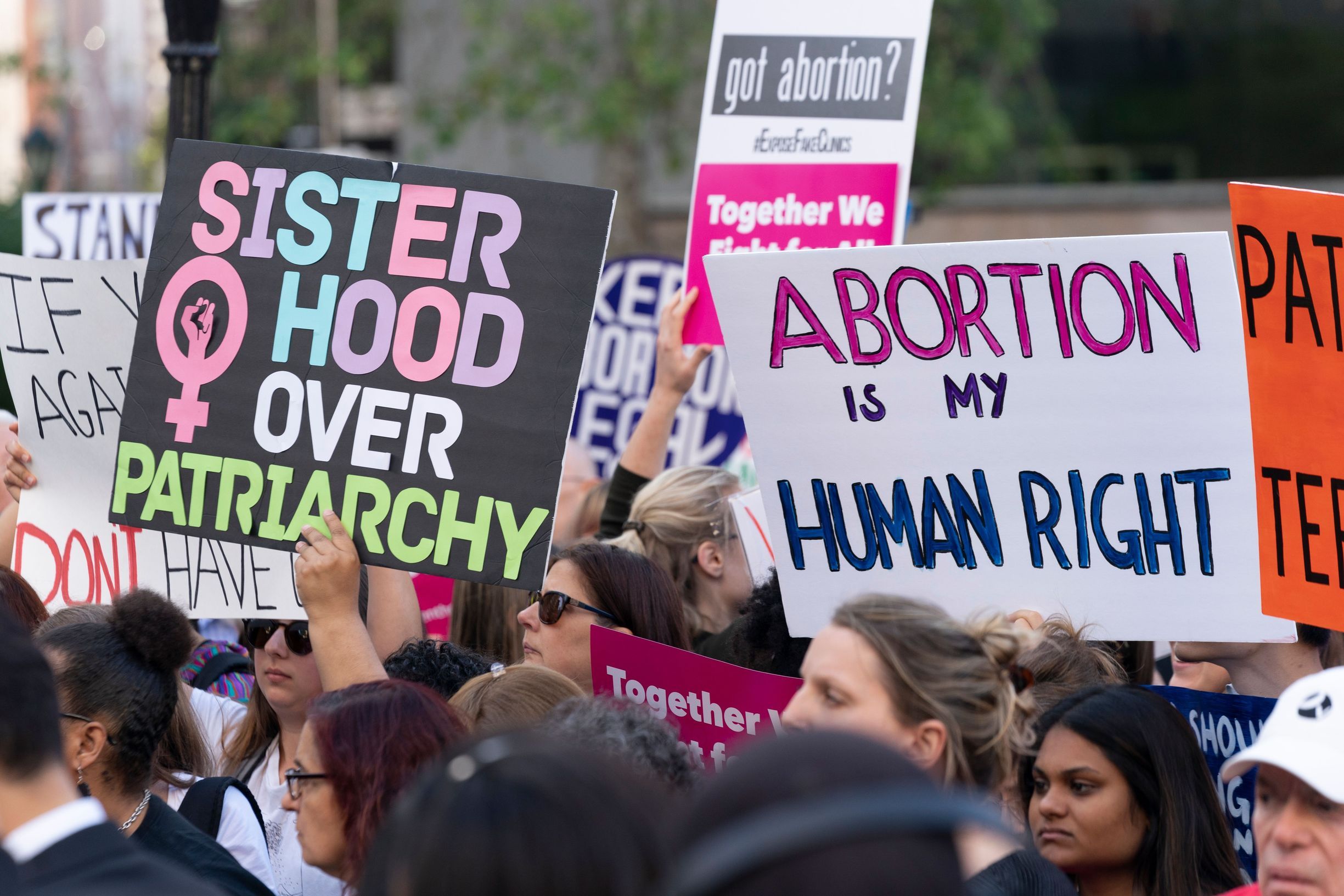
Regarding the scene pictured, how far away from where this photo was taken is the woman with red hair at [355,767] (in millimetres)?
2783

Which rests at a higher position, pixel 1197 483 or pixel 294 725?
pixel 1197 483

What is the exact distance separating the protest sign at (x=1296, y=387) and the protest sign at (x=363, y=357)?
4.73 feet

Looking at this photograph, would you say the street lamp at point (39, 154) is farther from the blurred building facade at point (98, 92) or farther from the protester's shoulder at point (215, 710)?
the protester's shoulder at point (215, 710)

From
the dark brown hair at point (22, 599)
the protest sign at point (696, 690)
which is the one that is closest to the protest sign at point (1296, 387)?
the protest sign at point (696, 690)

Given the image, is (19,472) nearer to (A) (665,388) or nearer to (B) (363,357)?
(B) (363,357)

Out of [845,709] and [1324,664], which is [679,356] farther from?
[845,709]

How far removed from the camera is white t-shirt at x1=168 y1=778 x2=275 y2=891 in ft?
10.8

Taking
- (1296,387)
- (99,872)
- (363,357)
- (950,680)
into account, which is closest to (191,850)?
(99,872)

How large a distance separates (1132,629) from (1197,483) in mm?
353

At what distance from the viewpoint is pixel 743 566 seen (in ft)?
16.2

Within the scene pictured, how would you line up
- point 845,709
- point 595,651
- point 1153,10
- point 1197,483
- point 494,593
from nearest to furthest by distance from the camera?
point 845,709 → point 1197,483 → point 595,651 → point 494,593 → point 1153,10

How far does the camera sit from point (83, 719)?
3.16 metres

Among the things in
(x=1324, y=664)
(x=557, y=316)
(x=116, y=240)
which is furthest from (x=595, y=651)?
(x=116, y=240)

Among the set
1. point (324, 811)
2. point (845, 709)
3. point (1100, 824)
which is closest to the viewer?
point (845, 709)
